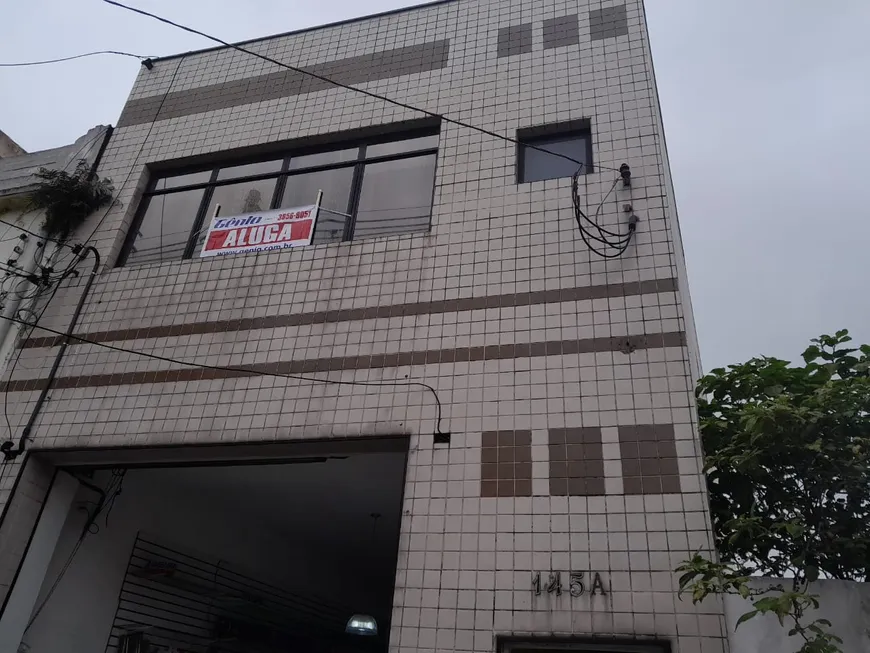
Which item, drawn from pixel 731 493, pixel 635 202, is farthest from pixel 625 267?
pixel 731 493

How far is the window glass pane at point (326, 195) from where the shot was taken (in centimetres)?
773

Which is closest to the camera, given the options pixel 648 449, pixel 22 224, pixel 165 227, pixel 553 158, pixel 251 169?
pixel 648 449

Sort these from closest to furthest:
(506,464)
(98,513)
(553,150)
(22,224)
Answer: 1. (506,464)
2. (553,150)
3. (98,513)
4. (22,224)

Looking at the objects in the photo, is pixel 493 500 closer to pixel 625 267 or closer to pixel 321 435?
pixel 321 435

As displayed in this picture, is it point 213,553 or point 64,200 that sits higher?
point 64,200

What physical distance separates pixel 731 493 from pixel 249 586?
7412 millimetres

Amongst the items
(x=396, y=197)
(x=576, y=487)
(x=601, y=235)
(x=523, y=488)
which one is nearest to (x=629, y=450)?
(x=576, y=487)

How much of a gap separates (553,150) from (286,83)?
4.06 m

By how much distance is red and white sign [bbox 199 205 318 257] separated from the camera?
304 inches

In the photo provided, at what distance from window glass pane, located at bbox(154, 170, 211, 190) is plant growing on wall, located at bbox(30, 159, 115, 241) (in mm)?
693

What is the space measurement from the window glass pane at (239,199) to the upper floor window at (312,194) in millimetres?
13

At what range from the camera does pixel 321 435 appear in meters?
6.07

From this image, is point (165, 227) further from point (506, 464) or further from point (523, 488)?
point (523, 488)

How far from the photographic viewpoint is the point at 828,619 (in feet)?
14.3
